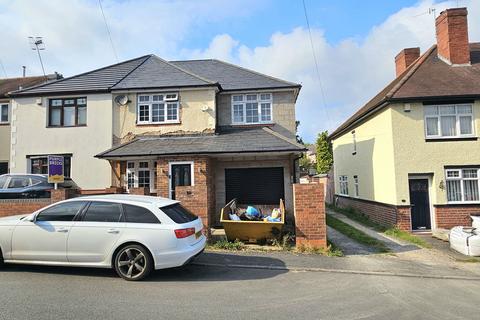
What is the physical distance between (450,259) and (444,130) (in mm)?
6834

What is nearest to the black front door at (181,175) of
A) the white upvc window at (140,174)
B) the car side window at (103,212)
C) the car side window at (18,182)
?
the white upvc window at (140,174)

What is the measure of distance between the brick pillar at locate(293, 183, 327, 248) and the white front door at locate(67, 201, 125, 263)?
4.98 meters

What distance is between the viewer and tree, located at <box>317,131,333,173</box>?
3750cm

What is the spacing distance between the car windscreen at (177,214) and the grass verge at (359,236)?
Answer: 6.46 metres

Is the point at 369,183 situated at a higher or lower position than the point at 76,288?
higher

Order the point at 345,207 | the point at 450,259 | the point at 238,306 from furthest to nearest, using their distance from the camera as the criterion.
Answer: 1. the point at 345,207
2. the point at 450,259
3. the point at 238,306

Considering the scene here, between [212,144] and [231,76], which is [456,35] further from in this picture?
[212,144]

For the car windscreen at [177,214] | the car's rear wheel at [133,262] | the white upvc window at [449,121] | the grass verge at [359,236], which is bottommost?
the grass verge at [359,236]

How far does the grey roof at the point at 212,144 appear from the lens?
12.1m

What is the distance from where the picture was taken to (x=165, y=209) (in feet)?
22.2

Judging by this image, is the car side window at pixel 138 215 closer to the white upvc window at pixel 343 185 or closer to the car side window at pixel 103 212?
the car side window at pixel 103 212

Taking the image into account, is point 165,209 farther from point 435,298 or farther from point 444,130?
point 444,130

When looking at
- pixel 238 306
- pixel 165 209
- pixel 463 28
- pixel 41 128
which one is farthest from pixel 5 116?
pixel 463 28

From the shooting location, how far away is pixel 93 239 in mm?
6473
